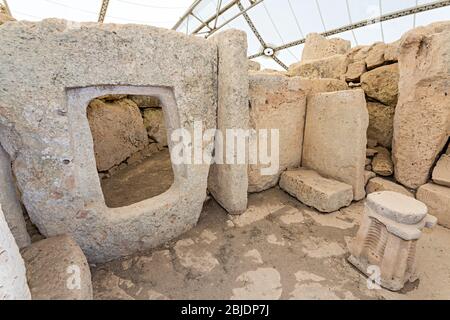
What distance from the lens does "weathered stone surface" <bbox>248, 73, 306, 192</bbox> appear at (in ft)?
8.30

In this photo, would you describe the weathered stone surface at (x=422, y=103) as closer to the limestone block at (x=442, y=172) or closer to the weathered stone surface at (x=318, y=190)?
the limestone block at (x=442, y=172)

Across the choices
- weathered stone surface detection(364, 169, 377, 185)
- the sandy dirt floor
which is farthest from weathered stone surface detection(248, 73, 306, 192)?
weathered stone surface detection(364, 169, 377, 185)

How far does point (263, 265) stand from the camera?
1770 millimetres

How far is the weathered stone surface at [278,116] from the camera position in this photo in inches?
99.6

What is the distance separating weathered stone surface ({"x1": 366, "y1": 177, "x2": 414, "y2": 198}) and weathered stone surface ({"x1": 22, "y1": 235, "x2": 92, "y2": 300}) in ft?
9.67

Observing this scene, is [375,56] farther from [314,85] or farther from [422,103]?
[422,103]

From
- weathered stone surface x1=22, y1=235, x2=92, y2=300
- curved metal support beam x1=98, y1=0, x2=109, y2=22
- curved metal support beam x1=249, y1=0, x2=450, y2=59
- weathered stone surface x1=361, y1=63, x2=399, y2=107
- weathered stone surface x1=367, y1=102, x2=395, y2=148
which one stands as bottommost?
weathered stone surface x1=22, y1=235, x2=92, y2=300

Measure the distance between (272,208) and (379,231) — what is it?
43.9 inches

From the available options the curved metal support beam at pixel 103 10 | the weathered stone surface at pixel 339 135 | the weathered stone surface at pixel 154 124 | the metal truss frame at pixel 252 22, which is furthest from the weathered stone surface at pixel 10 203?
the metal truss frame at pixel 252 22

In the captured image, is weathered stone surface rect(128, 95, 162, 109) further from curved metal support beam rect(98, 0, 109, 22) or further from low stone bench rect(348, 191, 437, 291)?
low stone bench rect(348, 191, 437, 291)

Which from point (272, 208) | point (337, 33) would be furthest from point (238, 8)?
point (272, 208)

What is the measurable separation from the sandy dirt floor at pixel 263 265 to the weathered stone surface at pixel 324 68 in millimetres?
2363

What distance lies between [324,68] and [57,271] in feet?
14.1

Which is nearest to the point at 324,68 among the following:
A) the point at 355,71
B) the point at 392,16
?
the point at 355,71
